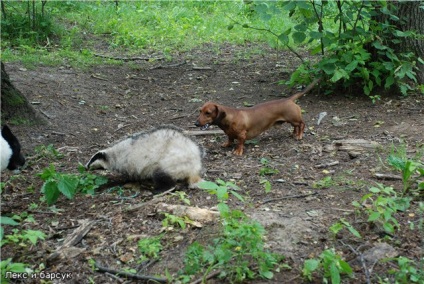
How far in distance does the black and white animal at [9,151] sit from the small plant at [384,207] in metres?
3.40

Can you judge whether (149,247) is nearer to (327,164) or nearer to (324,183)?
(324,183)

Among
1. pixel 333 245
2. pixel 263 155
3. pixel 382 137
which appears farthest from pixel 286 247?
pixel 382 137

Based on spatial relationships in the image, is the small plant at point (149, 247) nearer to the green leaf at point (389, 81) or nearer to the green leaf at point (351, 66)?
the green leaf at point (351, 66)

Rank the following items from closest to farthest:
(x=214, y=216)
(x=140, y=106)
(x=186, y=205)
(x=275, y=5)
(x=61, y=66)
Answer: (x=214, y=216) → (x=186, y=205) → (x=275, y=5) → (x=140, y=106) → (x=61, y=66)

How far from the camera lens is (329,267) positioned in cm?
386

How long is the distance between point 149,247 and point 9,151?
2282 mm

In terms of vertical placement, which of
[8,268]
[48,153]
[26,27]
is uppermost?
[26,27]

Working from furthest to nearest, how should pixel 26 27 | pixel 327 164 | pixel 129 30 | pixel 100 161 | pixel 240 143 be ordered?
pixel 129 30 < pixel 26 27 < pixel 240 143 < pixel 327 164 < pixel 100 161

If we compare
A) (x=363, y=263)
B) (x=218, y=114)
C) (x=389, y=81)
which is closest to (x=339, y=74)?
(x=389, y=81)

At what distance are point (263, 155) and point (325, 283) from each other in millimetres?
2897

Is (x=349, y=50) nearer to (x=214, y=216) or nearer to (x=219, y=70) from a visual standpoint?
(x=219, y=70)

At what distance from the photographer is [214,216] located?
15.5 feet

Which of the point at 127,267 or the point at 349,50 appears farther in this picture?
the point at 349,50

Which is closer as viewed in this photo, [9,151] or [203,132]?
[9,151]
